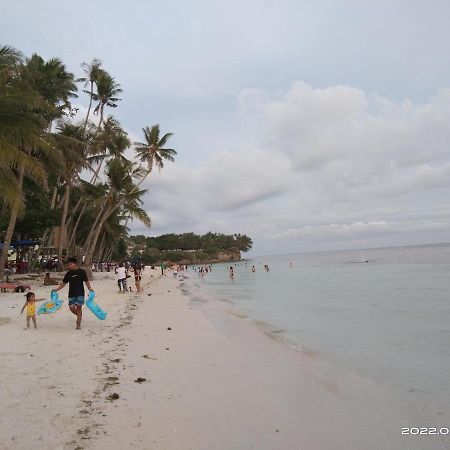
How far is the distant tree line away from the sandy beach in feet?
270

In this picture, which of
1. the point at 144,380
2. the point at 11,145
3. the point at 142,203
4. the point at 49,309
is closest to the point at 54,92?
the point at 142,203

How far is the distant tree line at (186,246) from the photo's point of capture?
301ft

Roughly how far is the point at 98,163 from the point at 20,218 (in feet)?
29.1

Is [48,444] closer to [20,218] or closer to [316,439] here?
[316,439]

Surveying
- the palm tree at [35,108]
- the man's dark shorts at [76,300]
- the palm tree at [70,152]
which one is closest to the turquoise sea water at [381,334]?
the man's dark shorts at [76,300]

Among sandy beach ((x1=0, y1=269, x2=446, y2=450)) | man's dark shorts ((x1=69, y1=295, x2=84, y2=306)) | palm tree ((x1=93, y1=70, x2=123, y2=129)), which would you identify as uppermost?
palm tree ((x1=93, y1=70, x2=123, y2=129))

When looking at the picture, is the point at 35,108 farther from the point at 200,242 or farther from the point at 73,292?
the point at 200,242

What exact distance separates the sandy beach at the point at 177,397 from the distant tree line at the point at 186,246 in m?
82.3

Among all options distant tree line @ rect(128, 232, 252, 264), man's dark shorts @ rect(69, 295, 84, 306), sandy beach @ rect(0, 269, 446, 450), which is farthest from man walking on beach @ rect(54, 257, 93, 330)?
distant tree line @ rect(128, 232, 252, 264)

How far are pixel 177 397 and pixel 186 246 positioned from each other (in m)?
109

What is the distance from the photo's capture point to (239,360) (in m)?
6.54

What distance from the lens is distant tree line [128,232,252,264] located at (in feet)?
301

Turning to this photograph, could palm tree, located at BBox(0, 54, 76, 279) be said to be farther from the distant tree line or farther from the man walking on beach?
the distant tree line

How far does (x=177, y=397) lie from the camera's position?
4441mm
